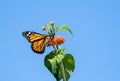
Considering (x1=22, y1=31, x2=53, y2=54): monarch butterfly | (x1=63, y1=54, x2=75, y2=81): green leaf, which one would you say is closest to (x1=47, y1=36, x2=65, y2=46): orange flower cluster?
(x1=22, y1=31, x2=53, y2=54): monarch butterfly

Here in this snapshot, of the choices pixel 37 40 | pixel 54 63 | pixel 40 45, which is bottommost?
pixel 54 63

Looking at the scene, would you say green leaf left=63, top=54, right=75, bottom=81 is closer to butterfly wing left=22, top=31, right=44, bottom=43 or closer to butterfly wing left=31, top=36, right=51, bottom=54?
butterfly wing left=31, top=36, right=51, bottom=54

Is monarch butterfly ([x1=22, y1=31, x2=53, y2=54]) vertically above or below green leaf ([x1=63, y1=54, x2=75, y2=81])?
above

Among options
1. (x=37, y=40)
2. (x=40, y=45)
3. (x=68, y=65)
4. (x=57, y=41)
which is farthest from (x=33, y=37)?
(x=68, y=65)

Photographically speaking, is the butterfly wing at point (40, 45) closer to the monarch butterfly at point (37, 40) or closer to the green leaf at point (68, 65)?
the monarch butterfly at point (37, 40)

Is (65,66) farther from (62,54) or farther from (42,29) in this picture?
(42,29)

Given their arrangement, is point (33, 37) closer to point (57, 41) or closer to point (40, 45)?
point (40, 45)
